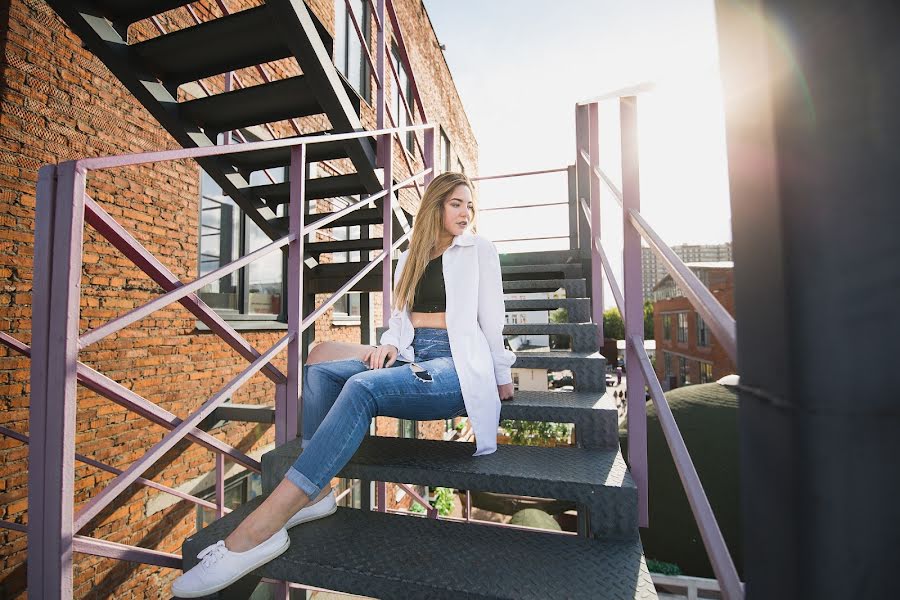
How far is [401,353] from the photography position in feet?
6.80

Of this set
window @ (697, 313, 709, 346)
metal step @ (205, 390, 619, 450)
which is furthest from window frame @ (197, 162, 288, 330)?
window @ (697, 313, 709, 346)

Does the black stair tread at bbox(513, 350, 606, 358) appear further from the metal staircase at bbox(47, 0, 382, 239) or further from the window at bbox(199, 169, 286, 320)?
the window at bbox(199, 169, 286, 320)

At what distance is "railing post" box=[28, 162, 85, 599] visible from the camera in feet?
3.76

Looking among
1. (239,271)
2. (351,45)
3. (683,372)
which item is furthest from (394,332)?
(683,372)

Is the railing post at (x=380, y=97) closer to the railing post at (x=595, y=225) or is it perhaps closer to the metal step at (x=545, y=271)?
the metal step at (x=545, y=271)

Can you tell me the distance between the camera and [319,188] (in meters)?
3.32

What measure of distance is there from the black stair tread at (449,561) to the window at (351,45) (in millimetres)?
Answer: 6703

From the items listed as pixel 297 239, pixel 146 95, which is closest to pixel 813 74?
pixel 297 239

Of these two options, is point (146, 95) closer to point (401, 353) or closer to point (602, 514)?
point (401, 353)

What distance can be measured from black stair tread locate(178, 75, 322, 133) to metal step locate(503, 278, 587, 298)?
2217 millimetres

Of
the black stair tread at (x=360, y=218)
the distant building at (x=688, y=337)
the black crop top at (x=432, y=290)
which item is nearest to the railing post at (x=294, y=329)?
the black crop top at (x=432, y=290)

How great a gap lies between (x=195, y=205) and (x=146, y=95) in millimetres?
1830

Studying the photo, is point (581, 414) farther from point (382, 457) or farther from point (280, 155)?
point (280, 155)

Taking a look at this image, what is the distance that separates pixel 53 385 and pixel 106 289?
286 centimetres
